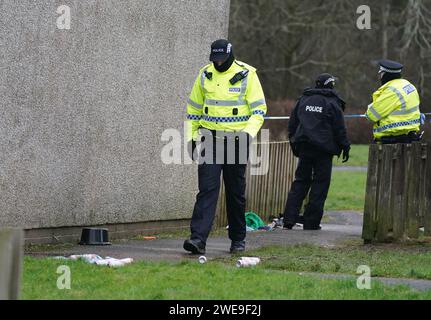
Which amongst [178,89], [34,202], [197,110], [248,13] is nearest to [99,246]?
[34,202]

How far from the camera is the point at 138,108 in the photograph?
11.5m

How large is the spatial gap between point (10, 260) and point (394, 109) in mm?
7987

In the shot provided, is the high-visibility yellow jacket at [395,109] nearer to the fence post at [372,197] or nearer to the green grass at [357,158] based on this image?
→ the fence post at [372,197]

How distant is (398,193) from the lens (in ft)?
36.6

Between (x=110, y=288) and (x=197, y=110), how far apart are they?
3053 mm

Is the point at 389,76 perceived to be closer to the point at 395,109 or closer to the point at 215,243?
the point at 395,109

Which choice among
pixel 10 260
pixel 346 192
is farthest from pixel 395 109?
pixel 346 192

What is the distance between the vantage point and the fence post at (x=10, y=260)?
5.07 meters

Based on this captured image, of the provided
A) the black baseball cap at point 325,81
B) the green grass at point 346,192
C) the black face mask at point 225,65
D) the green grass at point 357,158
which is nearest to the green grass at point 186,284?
the black face mask at point 225,65

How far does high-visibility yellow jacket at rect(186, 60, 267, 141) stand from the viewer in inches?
386

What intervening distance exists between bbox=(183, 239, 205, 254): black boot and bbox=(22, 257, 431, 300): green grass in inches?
43.5

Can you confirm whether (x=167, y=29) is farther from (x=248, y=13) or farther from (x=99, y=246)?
(x=248, y=13)

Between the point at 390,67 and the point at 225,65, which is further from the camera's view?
the point at 390,67

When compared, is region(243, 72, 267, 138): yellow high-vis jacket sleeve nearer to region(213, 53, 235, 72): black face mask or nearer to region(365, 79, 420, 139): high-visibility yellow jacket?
region(213, 53, 235, 72): black face mask
